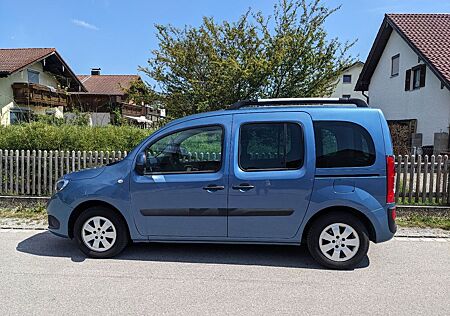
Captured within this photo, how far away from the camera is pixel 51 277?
12.4ft

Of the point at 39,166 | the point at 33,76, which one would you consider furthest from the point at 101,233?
the point at 33,76

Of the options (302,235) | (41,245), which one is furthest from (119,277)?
(302,235)

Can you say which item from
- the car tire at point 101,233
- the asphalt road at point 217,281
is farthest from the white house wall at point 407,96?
the car tire at point 101,233

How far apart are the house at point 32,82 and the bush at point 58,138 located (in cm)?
1300

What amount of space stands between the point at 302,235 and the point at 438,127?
45.1ft

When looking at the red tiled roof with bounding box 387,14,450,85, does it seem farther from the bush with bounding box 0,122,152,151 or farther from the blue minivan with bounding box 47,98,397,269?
the bush with bounding box 0,122,152,151

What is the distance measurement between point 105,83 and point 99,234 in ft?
112

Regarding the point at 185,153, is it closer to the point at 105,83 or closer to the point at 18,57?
the point at 18,57

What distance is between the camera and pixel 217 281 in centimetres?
372

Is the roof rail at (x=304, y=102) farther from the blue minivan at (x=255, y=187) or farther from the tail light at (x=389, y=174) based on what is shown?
the tail light at (x=389, y=174)

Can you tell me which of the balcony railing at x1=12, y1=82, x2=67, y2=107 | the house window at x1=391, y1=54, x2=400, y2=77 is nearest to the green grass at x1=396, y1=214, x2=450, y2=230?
the house window at x1=391, y1=54, x2=400, y2=77

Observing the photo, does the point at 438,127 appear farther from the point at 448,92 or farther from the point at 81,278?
the point at 81,278

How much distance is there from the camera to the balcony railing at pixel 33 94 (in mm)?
21812

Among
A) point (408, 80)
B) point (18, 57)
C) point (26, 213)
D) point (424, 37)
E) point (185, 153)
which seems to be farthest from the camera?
point (18, 57)
